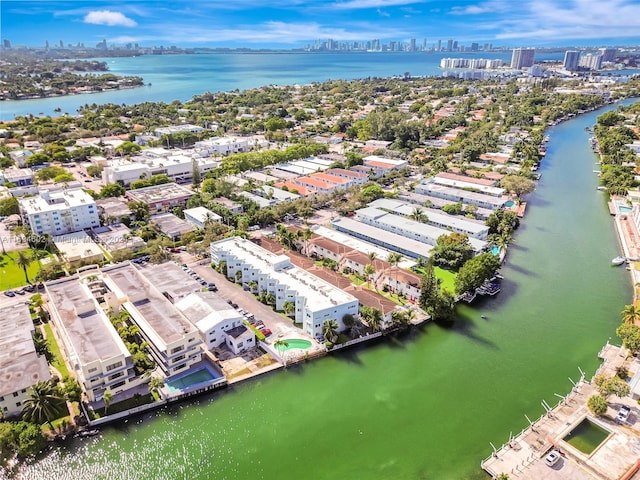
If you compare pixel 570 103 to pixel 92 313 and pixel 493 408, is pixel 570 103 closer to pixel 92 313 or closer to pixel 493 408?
pixel 493 408

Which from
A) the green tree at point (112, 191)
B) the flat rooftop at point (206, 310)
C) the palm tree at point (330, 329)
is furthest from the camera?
the green tree at point (112, 191)

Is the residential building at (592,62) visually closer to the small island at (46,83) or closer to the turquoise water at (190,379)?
the small island at (46,83)

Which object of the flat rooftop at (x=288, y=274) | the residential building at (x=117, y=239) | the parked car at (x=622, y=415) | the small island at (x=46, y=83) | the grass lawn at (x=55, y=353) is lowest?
the grass lawn at (x=55, y=353)

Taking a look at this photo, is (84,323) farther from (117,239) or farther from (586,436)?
(586,436)

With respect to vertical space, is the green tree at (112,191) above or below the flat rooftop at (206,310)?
above

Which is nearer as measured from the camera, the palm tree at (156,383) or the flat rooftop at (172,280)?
the palm tree at (156,383)

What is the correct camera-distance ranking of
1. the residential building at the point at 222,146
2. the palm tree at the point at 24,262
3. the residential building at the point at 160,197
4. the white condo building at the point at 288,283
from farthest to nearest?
the residential building at the point at 222,146 < the residential building at the point at 160,197 < the palm tree at the point at 24,262 < the white condo building at the point at 288,283

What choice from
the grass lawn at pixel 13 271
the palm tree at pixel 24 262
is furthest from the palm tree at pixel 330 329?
the grass lawn at pixel 13 271
